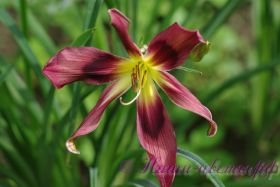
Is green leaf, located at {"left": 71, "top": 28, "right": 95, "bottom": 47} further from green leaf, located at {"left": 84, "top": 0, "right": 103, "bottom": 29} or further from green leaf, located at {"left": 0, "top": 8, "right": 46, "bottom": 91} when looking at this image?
green leaf, located at {"left": 0, "top": 8, "right": 46, "bottom": 91}

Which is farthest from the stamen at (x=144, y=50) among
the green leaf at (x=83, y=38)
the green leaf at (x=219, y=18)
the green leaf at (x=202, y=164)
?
the green leaf at (x=219, y=18)

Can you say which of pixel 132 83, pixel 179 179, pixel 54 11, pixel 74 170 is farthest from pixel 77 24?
pixel 132 83

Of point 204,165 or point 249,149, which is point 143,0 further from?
point 204,165

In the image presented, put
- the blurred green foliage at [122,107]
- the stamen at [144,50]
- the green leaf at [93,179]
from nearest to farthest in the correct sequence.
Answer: the stamen at [144,50]
the green leaf at [93,179]
the blurred green foliage at [122,107]

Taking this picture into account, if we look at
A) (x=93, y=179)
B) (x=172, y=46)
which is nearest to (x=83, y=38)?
(x=172, y=46)

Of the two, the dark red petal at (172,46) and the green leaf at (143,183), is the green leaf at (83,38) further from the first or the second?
the green leaf at (143,183)

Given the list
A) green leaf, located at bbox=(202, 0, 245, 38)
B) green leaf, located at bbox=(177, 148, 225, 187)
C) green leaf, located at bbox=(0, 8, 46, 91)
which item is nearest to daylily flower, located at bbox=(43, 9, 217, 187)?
green leaf, located at bbox=(177, 148, 225, 187)

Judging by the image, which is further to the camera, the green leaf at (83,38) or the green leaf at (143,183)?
the green leaf at (143,183)
